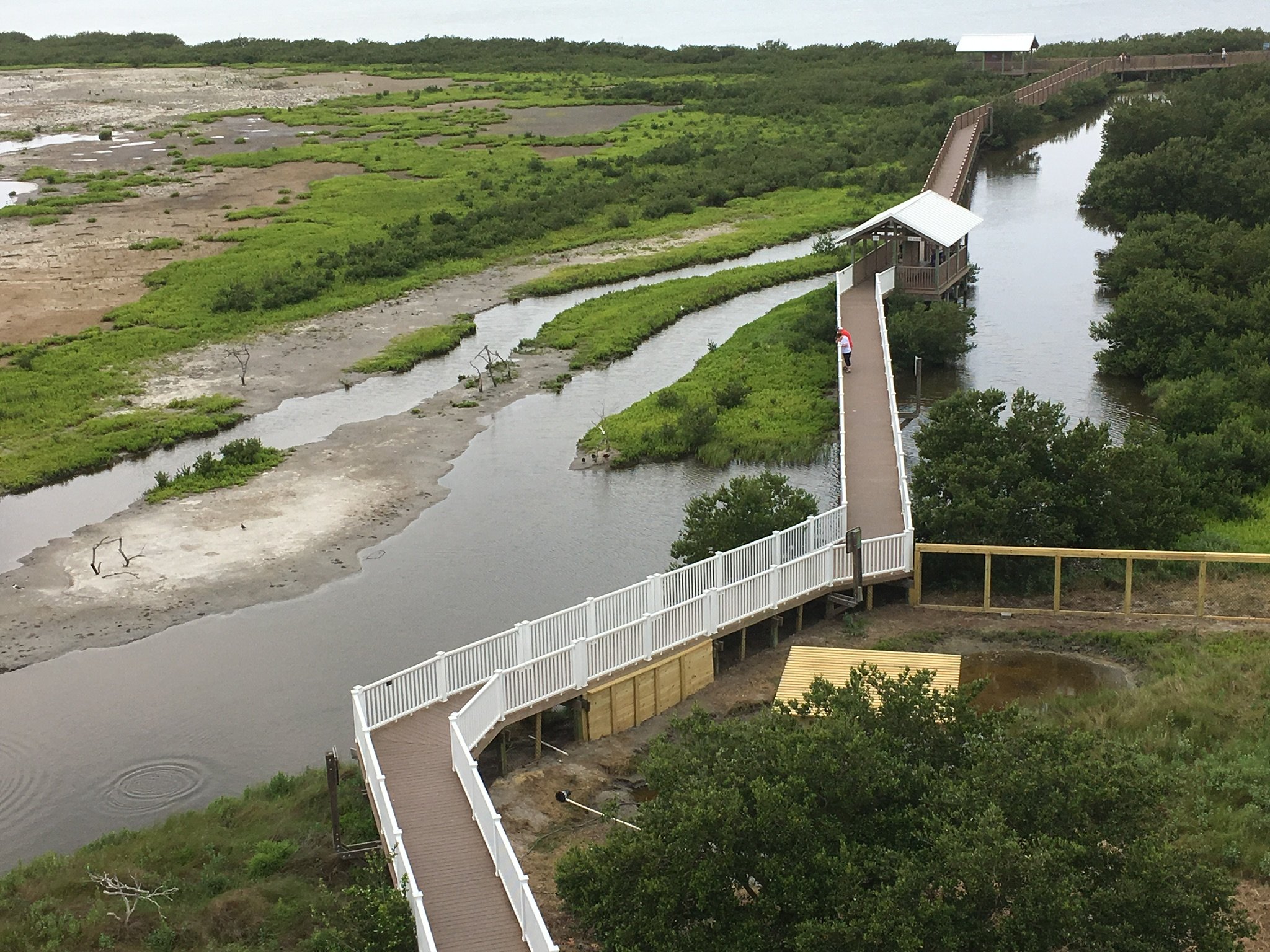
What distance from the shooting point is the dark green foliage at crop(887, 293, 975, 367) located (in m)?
43.3

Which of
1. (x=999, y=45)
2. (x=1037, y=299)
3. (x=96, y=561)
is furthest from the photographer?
(x=999, y=45)

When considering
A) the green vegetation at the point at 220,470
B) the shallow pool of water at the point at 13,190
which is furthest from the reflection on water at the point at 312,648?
the shallow pool of water at the point at 13,190

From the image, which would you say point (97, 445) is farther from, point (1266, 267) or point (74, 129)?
point (74, 129)

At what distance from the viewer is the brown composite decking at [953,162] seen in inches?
2447

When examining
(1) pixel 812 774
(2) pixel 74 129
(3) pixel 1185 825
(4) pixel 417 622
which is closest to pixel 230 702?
(4) pixel 417 622

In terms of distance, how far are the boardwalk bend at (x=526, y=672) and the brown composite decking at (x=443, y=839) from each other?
2 centimetres

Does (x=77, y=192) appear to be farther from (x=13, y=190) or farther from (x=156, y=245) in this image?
(x=156, y=245)

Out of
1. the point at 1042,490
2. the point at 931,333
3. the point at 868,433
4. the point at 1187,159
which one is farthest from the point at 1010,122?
the point at 1042,490

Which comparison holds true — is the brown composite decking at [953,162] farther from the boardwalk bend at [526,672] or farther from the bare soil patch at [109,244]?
the bare soil patch at [109,244]

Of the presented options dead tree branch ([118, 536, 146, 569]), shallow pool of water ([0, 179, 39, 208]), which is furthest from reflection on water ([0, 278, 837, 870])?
shallow pool of water ([0, 179, 39, 208])

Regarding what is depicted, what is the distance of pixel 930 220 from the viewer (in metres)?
46.5

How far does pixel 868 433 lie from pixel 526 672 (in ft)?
44.9

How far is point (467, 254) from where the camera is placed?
58.4m

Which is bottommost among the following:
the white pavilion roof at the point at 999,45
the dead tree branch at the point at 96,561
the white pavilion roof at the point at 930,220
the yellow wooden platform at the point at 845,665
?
the dead tree branch at the point at 96,561
